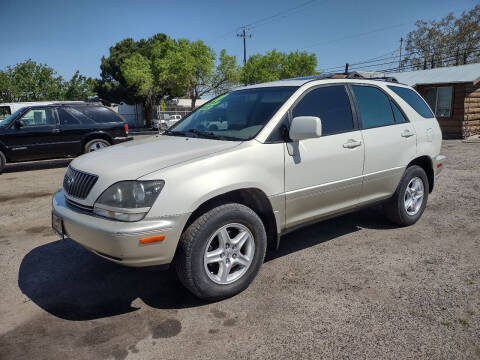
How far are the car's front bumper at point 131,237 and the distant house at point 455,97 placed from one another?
1764 cm

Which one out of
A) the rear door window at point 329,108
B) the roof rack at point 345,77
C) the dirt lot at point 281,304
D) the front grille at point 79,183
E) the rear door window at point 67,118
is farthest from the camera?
the rear door window at point 67,118

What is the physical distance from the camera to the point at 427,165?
493cm

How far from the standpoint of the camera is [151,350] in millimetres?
2457

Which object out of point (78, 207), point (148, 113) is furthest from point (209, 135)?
point (148, 113)

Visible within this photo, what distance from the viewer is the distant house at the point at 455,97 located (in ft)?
55.5

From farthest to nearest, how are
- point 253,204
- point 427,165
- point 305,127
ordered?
point 427,165 → point 253,204 → point 305,127

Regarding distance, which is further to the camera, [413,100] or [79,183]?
[413,100]

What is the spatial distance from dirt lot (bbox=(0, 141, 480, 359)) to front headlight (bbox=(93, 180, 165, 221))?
84cm

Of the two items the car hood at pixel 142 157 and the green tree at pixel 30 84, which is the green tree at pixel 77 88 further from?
the car hood at pixel 142 157

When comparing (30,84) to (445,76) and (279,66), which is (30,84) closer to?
(279,66)

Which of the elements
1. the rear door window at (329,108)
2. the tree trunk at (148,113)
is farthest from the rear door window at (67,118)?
the tree trunk at (148,113)

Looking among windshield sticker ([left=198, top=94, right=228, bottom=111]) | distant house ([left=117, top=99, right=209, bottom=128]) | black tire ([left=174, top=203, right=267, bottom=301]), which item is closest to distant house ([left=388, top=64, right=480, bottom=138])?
windshield sticker ([left=198, top=94, right=228, bottom=111])

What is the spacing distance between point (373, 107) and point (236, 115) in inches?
63.8

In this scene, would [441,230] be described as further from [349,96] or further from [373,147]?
[349,96]
